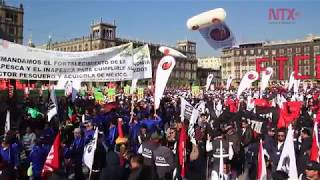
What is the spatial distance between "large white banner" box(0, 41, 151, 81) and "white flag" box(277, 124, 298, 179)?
549 cm

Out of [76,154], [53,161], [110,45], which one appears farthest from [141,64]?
[110,45]

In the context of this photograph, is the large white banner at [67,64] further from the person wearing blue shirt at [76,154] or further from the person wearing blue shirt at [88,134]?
the person wearing blue shirt at [76,154]

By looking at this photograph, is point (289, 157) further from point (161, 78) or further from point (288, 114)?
point (161, 78)

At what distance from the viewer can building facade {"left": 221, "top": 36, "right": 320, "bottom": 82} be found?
364 ft

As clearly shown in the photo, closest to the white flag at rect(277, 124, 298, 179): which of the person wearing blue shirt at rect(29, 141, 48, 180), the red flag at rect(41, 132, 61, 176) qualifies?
the red flag at rect(41, 132, 61, 176)

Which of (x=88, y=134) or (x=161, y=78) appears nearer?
(x=88, y=134)

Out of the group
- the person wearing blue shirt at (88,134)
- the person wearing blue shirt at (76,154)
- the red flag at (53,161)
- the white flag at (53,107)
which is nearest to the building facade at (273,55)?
the white flag at (53,107)

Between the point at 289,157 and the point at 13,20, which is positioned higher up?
the point at 13,20

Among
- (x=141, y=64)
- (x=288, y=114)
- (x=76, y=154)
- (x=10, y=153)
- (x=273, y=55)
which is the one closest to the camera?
(x=10, y=153)

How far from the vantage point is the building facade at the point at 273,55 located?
111000 mm

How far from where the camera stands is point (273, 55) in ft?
383

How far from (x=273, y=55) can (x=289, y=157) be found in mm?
113722

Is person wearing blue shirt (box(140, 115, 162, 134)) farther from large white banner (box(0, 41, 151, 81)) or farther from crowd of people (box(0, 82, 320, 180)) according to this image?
large white banner (box(0, 41, 151, 81))

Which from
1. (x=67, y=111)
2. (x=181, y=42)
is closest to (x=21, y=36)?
(x=181, y=42)
